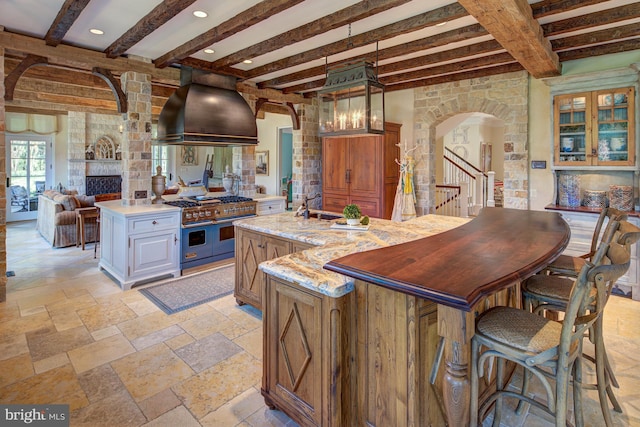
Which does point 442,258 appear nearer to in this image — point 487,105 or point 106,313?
point 106,313

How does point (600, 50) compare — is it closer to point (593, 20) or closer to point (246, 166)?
point (593, 20)

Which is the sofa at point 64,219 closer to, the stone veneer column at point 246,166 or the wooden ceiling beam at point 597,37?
the stone veneer column at point 246,166

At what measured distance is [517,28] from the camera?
2826 mm

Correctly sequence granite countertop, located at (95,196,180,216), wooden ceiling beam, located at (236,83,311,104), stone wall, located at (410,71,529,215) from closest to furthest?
granite countertop, located at (95,196,180,216) < stone wall, located at (410,71,529,215) < wooden ceiling beam, located at (236,83,311,104)

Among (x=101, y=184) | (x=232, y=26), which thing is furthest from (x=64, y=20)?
(x=101, y=184)

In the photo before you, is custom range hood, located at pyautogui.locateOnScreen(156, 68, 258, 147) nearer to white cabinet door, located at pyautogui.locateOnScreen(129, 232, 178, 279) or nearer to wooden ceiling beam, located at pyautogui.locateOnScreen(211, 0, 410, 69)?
wooden ceiling beam, located at pyautogui.locateOnScreen(211, 0, 410, 69)

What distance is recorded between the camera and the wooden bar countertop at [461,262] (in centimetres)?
132

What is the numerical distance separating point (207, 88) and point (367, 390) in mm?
4296

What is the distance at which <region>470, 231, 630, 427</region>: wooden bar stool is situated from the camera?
1365 millimetres

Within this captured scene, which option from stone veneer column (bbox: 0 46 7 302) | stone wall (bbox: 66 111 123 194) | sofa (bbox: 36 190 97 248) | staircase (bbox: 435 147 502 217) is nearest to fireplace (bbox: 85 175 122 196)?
stone wall (bbox: 66 111 123 194)

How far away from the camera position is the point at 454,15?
309 cm

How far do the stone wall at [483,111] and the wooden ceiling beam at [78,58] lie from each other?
4.02 metres

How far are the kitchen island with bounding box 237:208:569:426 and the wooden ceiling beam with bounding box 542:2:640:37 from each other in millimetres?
2484

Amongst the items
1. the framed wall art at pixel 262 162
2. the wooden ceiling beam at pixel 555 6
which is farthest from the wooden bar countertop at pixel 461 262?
the framed wall art at pixel 262 162
